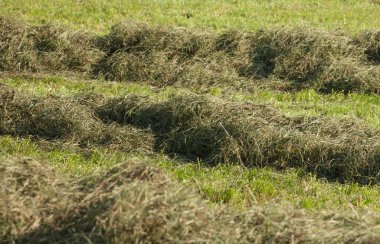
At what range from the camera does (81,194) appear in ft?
19.8

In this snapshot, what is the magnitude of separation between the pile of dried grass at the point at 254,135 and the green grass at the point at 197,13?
5.85 metres

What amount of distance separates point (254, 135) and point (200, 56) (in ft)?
14.2

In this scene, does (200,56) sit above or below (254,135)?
below

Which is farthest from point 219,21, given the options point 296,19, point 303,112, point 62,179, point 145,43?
point 62,179

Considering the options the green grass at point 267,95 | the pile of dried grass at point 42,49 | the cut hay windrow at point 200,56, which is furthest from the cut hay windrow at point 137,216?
Result: the pile of dried grass at point 42,49

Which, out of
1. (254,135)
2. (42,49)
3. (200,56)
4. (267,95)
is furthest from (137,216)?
(42,49)

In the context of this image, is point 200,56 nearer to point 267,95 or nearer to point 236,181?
point 267,95

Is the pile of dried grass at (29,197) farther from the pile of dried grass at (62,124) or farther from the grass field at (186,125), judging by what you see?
the pile of dried grass at (62,124)

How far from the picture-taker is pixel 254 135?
927cm

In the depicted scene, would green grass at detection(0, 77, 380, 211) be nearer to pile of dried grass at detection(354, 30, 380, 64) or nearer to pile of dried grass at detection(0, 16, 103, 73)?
pile of dried grass at detection(0, 16, 103, 73)

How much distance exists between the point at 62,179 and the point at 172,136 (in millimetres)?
3429

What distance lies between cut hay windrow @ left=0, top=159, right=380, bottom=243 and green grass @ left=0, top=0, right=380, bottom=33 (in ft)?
31.9

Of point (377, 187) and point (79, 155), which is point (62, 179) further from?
point (377, 187)

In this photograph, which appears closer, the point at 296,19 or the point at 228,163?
the point at 228,163
